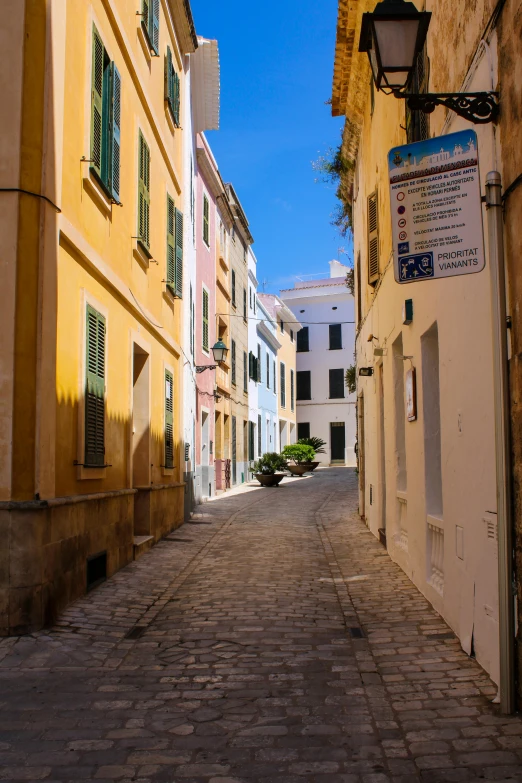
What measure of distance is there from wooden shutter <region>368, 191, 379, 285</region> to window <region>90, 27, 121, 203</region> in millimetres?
4164

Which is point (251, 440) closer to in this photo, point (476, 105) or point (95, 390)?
point (95, 390)

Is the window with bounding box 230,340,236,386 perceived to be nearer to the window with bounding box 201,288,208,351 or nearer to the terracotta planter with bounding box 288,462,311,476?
the window with bounding box 201,288,208,351

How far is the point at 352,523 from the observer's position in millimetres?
14812

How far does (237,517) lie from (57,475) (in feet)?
29.9

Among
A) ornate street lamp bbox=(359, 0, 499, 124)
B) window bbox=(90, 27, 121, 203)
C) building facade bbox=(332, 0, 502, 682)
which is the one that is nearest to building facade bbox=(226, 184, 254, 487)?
building facade bbox=(332, 0, 502, 682)

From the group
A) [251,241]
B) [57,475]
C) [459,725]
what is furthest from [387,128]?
[251,241]

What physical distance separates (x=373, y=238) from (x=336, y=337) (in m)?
34.6

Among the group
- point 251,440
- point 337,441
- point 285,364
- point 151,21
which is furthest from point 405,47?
point 337,441

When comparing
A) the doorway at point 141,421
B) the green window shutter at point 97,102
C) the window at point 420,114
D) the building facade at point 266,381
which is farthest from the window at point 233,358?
the window at point 420,114

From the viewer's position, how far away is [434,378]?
7.66 meters

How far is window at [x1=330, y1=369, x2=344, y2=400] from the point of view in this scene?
1813 inches

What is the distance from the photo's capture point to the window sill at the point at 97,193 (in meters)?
8.12

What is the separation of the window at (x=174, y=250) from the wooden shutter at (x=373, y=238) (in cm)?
334

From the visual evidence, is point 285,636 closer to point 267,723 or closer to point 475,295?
point 267,723
